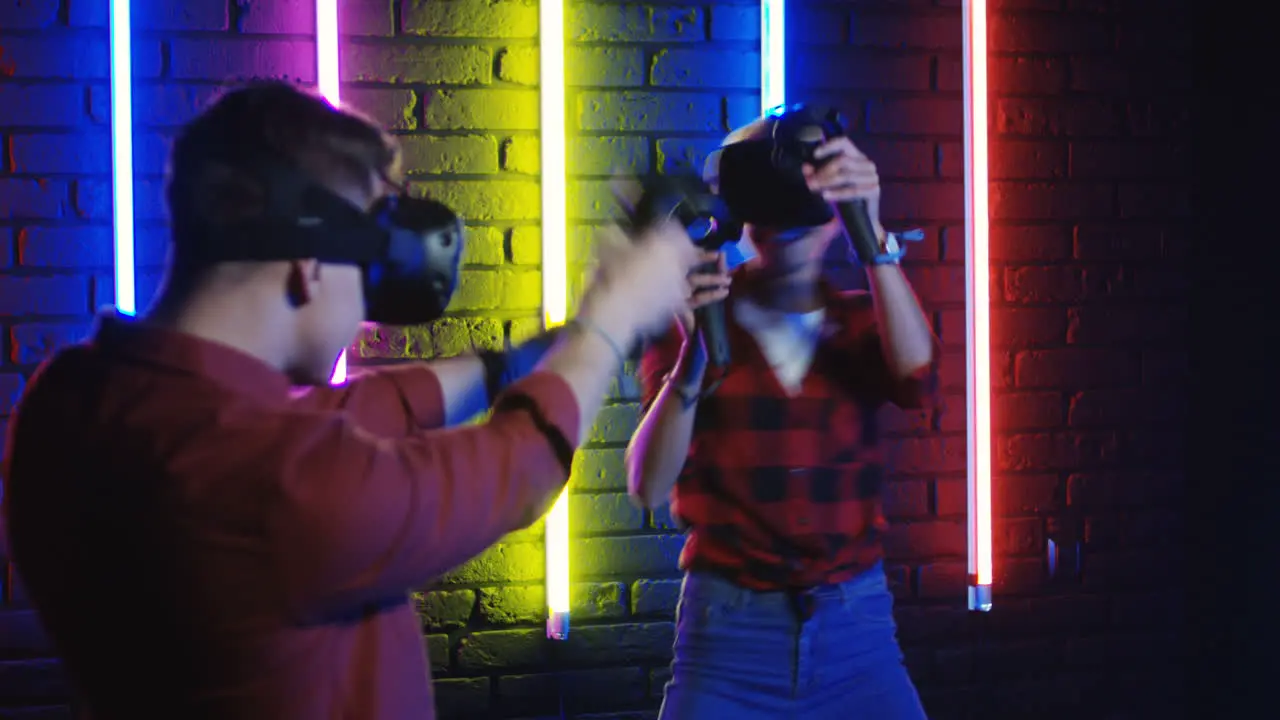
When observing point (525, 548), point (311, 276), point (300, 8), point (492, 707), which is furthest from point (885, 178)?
point (311, 276)

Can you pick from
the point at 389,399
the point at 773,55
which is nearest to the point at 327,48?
the point at 773,55

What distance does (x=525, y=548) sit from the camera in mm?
2266

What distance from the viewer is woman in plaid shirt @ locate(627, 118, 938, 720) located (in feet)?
4.99

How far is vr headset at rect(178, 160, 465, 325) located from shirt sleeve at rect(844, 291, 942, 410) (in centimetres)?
81

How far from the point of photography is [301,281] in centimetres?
93

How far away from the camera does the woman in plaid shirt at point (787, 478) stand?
152cm

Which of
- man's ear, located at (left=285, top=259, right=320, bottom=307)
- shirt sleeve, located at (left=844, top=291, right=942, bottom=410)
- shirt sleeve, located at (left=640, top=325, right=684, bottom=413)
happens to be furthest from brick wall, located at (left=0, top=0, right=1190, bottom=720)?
man's ear, located at (left=285, top=259, right=320, bottom=307)

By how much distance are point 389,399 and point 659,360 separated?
0.54m

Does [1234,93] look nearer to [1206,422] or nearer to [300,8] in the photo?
[1206,422]

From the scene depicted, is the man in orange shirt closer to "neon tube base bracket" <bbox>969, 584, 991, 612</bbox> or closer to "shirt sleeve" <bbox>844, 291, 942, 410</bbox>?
"shirt sleeve" <bbox>844, 291, 942, 410</bbox>

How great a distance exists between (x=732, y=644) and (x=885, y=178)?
1.31 metres

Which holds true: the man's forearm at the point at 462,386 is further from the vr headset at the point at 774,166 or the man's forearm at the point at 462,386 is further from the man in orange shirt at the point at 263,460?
the vr headset at the point at 774,166

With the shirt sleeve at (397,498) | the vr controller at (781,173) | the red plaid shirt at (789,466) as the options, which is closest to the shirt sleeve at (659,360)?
the red plaid shirt at (789,466)

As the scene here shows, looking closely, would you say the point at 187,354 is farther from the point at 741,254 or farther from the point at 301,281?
the point at 741,254
